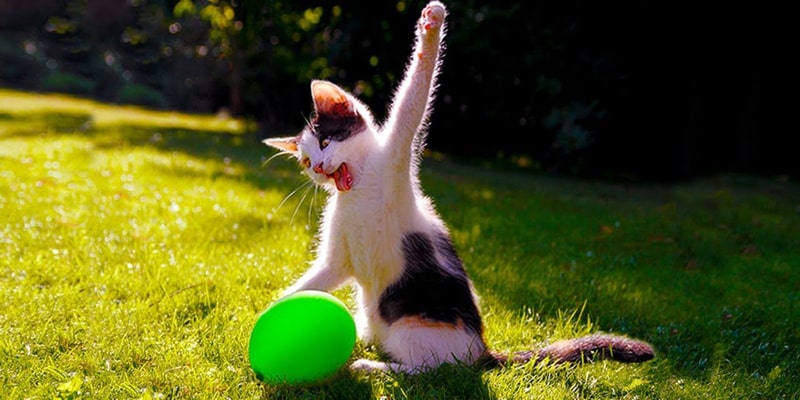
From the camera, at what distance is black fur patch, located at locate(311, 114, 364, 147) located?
Result: 2.61 metres

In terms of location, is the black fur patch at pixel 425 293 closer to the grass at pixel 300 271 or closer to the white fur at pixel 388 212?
the white fur at pixel 388 212

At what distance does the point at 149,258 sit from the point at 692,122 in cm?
698

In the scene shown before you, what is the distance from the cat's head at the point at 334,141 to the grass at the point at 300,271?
56 centimetres

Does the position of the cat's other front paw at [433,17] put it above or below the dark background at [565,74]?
above

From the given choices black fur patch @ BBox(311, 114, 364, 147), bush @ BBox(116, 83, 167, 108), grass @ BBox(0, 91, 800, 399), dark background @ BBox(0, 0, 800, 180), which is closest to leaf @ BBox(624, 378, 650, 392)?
grass @ BBox(0, 91, 800, 399)

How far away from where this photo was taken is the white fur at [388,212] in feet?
8.24

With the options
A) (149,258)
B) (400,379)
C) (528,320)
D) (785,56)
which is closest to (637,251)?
(528,320)

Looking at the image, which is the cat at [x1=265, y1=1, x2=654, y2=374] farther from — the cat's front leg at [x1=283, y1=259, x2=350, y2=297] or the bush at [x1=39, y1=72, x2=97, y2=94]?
the bush at [x1=39, y1=72, x2=97, y2=94]

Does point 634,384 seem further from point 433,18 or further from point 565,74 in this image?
point 565,74

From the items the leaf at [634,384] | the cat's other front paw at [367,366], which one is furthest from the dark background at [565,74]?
the cat's other front paw at [367,366]

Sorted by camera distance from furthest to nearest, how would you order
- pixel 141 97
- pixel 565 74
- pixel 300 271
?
pixel 141 97, pixel 565 74, pixel 300 271

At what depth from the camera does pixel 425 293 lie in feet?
8.81

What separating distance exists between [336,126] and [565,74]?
20.0 feet

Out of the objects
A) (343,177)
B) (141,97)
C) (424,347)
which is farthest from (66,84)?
(424,347)
